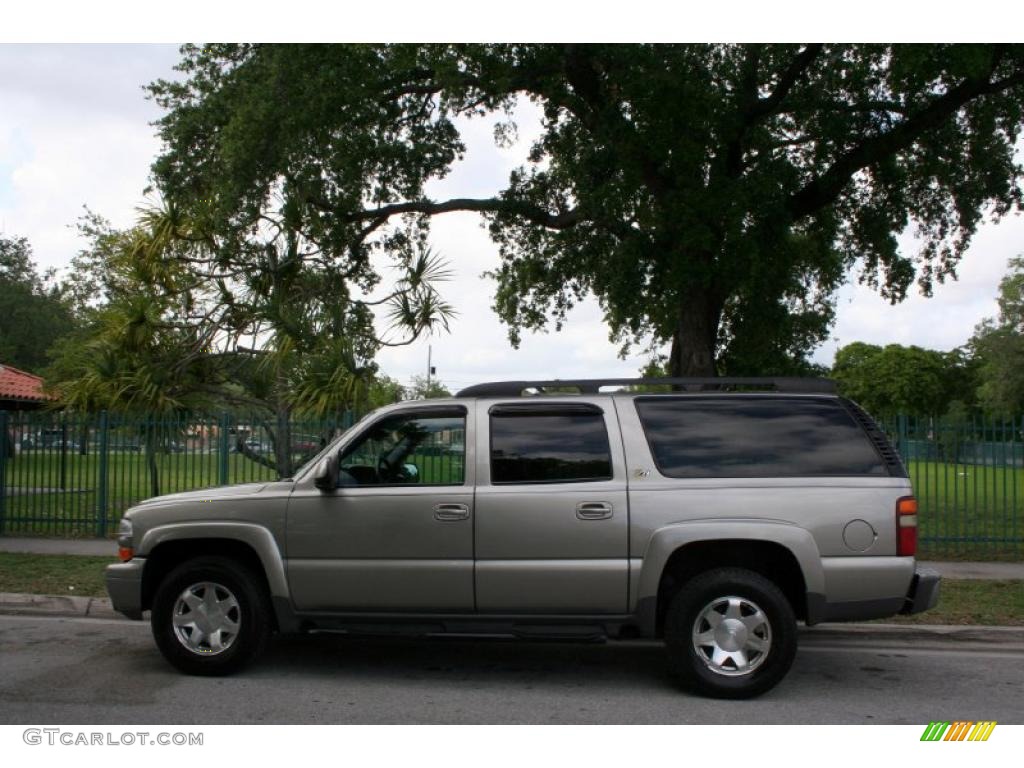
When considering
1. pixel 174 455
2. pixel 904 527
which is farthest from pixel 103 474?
pixel 904 527

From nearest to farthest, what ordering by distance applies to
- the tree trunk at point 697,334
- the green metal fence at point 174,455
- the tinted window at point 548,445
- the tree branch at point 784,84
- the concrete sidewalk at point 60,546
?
the tinted window at point 548,445 → the concrete sidewalk at point 60,546 → the green metal fence at point 174,455 → the tree branch at point 784,84 → the tree trunk at point 697,334

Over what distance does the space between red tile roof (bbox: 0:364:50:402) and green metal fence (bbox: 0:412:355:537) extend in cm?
787

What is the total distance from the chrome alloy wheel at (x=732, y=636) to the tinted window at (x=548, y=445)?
1.09m

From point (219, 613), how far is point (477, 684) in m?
1.81

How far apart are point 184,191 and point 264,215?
1.71 meters

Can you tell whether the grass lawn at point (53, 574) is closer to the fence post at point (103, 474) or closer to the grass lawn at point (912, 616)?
the grass lawn at point (912, 616)

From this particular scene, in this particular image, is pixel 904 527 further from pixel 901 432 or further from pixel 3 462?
pixel 3 462

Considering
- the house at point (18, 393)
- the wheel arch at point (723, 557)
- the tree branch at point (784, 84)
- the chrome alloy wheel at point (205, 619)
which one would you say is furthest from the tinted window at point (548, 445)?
the house at point (18, 393)

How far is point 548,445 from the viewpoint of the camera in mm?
6531

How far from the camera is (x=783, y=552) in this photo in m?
6.25

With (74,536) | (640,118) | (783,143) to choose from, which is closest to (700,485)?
(640,118)

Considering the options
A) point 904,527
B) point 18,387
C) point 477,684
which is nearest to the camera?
point 904,527

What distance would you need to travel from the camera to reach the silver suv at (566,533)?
6.11m

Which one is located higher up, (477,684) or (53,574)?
(53,574)
